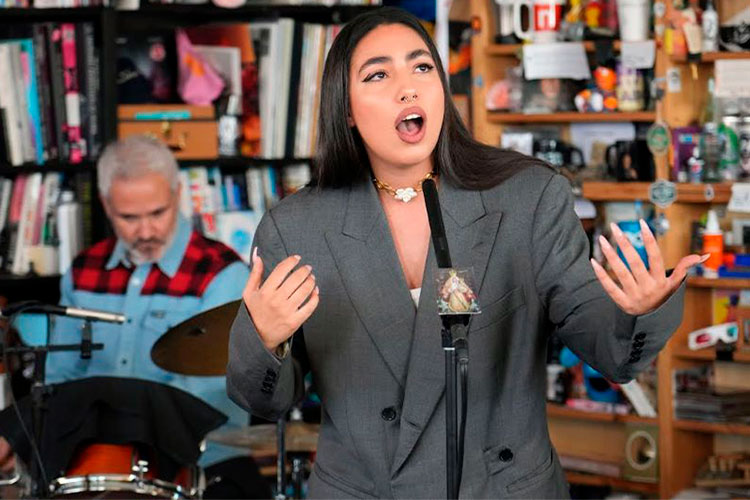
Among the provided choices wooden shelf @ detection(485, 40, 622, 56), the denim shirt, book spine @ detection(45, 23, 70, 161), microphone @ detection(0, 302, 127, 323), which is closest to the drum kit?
microphone @ detection(0, 302, 127, 323)

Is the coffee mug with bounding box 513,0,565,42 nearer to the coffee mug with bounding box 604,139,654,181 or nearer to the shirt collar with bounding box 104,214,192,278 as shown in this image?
the coffee mug with bounding box 604,139,654,181

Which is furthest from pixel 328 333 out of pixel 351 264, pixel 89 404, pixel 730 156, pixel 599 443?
pixel 599 443

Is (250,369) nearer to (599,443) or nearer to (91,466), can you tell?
(91,466)

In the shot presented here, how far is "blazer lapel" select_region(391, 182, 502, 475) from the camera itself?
1.88m

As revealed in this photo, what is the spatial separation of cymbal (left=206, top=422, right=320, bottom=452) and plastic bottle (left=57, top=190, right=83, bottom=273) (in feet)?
2.80

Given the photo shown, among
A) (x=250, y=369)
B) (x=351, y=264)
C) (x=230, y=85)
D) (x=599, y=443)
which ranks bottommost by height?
(x=599, y=443)

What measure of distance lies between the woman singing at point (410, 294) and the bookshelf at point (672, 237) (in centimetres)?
177

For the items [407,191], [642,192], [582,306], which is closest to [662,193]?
[642,192]

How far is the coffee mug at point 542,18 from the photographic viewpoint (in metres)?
3.90

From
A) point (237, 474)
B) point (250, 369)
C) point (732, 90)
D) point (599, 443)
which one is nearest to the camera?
point (250, 369)

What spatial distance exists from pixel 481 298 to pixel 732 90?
1910 millimetres

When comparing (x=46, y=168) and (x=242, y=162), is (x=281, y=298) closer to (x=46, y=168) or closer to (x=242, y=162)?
(x=46, y=168)

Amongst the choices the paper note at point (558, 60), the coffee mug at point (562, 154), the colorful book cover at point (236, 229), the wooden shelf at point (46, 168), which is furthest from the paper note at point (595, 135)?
the wooden shelf at point (46, 168)

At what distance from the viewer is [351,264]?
1977 millimetres
